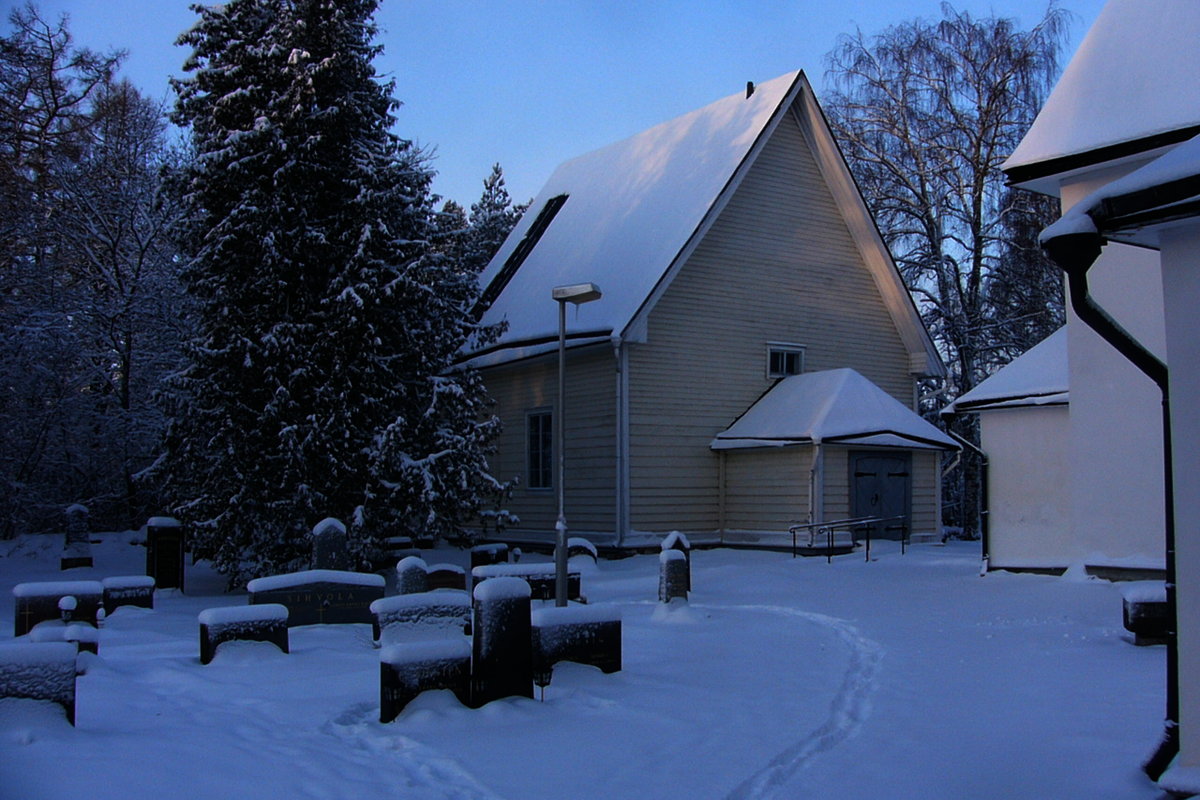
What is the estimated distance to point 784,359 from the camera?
24.1m

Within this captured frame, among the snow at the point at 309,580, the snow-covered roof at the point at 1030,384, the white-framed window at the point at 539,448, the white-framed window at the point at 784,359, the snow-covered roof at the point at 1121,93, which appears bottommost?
the snow at the point at 309,580

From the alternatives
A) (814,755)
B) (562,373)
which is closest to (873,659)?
(814,755)

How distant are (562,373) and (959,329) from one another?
21.2m

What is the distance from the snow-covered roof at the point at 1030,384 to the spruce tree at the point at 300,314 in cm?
830

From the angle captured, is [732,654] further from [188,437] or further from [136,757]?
[188,437]

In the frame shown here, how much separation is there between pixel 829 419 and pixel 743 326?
348 cm

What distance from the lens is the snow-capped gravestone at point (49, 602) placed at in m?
11.2

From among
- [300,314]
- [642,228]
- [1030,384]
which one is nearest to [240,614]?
[300,314]

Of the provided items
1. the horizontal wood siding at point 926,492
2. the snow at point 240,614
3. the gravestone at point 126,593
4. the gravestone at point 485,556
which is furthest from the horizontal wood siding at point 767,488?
the snow at point 240,614

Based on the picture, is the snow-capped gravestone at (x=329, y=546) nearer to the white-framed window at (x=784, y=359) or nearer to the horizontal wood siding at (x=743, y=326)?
the horizontal wood siding at (x=743, y=326)

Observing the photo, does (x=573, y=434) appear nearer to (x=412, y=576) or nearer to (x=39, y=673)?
(x=412, y=576)

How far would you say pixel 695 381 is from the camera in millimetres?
22266

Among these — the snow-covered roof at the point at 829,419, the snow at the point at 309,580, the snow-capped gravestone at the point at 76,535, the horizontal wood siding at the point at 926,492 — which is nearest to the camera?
the snow at the point at 309,580

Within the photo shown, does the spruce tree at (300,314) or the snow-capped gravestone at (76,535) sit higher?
the spruce tree at (300,314)
